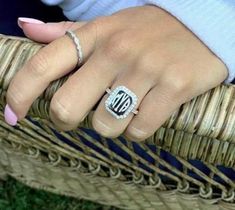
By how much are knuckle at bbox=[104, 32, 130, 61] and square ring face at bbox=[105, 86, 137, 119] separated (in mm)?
37

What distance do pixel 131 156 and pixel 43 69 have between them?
265 mm

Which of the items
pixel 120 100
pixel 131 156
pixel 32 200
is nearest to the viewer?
pixel 120 100

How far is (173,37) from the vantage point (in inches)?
27.1

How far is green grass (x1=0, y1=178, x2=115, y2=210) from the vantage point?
1.46 m

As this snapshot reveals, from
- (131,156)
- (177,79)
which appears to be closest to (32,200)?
(131,156)

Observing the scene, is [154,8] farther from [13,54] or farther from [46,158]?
[46,158]

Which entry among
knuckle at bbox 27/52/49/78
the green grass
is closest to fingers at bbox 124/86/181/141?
knuckle at bbox 27/52/49/78

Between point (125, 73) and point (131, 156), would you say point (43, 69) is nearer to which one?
point (125, 73)

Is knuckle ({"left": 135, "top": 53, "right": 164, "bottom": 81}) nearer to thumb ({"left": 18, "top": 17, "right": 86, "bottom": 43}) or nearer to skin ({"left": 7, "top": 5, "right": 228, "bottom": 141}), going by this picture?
skin ({"left": 7, "top": 5, "right": 228, "bottom": 141})

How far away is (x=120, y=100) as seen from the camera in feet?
2.10

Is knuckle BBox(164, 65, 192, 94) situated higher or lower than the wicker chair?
higher

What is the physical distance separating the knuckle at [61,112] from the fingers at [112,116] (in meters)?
0.03

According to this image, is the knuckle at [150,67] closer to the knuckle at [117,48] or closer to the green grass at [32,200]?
the knuckle at [117,48]

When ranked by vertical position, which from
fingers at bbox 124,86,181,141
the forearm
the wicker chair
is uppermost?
the forearm
